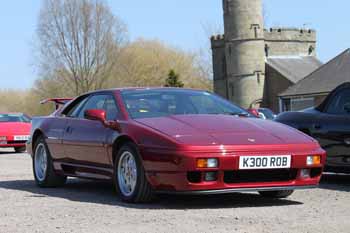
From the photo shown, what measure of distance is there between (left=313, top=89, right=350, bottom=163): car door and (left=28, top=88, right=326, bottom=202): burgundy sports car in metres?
1.74

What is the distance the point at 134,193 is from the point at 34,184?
10.8 ft

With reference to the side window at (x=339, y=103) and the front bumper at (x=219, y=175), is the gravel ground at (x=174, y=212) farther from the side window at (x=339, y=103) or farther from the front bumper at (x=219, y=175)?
the side window at (x=339, y=103)

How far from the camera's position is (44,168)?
959 centimetres

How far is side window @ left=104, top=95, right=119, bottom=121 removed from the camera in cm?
798

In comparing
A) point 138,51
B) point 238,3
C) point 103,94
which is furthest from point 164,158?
point 138,51

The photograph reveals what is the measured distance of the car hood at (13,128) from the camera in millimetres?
21531

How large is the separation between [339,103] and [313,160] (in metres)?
2.86

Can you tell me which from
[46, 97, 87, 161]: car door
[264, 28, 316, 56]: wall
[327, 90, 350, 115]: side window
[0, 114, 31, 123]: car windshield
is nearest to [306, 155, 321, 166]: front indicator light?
[327, 90, 350, 115]: side window

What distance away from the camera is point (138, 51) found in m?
91.5

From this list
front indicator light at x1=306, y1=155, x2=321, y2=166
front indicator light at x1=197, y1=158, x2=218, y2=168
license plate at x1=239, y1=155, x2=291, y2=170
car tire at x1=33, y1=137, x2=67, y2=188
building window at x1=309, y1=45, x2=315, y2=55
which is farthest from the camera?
building window at x1=309, y1=45, x2=315, y2=55

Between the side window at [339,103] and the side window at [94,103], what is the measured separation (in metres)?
3.28

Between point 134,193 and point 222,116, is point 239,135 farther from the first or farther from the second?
point 134,193

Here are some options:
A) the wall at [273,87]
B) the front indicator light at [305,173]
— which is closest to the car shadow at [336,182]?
the front indicator light at [305,173]

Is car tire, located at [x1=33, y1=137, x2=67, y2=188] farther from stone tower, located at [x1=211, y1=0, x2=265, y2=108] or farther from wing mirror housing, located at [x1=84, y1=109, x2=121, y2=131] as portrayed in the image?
stone tower, located at [x1=211, y1=0, x2=265, y2=108]
